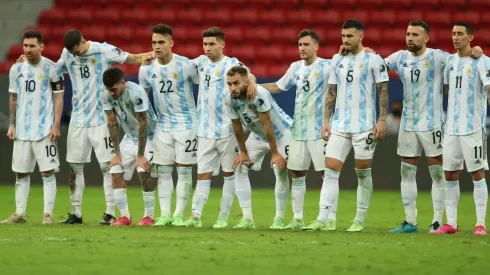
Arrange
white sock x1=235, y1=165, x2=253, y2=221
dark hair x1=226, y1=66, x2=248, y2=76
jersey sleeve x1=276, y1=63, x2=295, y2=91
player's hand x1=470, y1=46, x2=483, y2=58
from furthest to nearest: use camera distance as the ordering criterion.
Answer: jersey sleeve x1=276, y1=63, x2=295, y2=91
white sock x1=235, y1=165, x2=253, y2=221
dark hair x1=226, y1=66, x2=248, y2=76
player's hand x1=470, y1=46, x2=483, y2=58

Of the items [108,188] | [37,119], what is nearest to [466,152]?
[108,188]

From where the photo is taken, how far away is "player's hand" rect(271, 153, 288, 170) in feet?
37.4

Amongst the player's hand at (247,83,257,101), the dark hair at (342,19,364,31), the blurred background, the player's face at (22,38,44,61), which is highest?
the blurred background

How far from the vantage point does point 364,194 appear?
36.8 ft

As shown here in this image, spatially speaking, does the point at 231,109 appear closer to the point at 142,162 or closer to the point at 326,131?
the point at 326,131

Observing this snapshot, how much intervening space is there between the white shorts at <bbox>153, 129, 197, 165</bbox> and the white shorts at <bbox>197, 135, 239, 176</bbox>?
0.14 metres

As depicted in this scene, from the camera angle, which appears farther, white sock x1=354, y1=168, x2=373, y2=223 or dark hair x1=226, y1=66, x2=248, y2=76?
white sock x1=354, y1=168, x2=373, y2=223

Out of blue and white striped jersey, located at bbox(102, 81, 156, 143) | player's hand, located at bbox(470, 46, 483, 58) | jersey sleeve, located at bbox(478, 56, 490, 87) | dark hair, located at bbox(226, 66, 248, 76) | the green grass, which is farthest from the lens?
blue and white striped jersey, located at bbox(102, 81, 156, 143)

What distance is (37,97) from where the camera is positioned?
12.2 meters

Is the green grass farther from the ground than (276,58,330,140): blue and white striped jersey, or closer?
closer

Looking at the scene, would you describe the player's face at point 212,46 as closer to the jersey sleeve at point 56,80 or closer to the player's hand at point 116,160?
the player's hand at point 116,160

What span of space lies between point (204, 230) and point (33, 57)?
287 cm

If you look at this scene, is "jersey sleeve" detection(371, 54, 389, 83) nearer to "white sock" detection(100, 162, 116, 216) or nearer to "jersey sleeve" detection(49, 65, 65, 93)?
"white sock" detection(100, 162, 116, 216)

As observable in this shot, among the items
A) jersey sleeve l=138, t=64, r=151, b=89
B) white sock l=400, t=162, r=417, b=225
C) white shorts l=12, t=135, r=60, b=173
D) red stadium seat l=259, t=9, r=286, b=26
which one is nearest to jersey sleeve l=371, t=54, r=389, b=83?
white sock l=400, t=162, r=417, b=225
